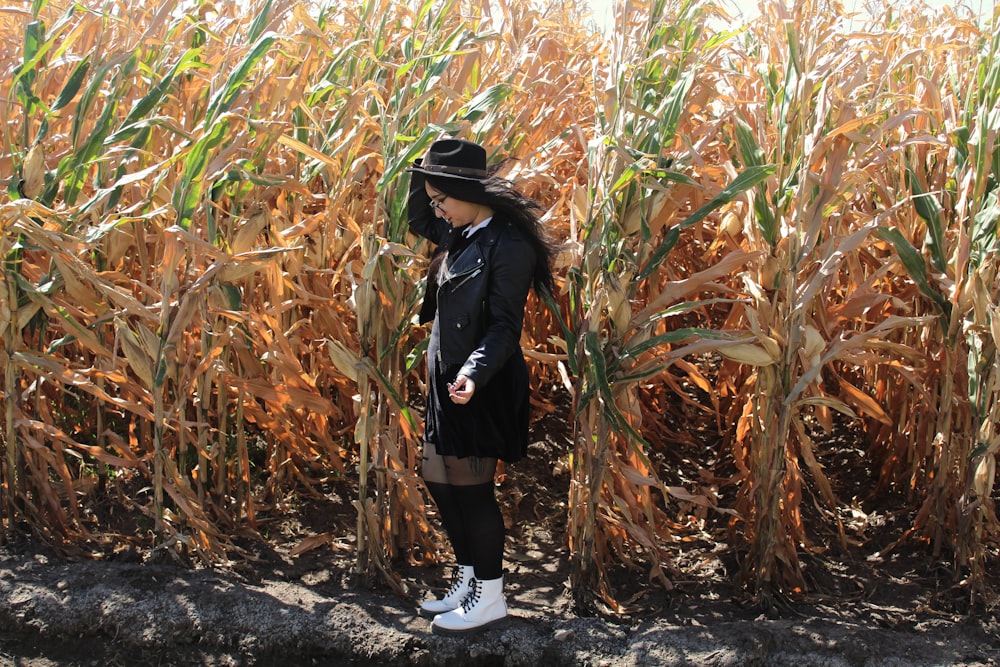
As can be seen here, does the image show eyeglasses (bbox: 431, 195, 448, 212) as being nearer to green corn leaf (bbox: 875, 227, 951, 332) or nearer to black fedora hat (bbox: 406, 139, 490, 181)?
black fedora hat (bbox: 406, 139, 490, 181)

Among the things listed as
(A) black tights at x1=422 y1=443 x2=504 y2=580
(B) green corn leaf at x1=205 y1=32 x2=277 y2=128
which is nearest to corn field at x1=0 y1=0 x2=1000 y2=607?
(B) green corn leaf at x1=205 y1=32 x2=277 y2=128

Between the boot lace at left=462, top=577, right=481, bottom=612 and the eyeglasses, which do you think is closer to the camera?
the eyeglasses

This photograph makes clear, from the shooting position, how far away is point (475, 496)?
251 cm

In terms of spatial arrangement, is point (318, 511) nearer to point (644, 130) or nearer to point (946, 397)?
point (644, 130)

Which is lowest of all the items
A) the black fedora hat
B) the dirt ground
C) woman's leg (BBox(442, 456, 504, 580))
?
the dirt ground

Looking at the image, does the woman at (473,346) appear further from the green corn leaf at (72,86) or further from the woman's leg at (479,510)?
the green corn leaf at (72,86)

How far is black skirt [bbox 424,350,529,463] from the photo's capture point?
2.41 metres

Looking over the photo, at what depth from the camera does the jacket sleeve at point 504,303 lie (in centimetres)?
Answer: 228

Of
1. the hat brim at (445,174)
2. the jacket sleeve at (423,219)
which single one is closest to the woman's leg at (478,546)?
the jacket sleeve at (423,219)

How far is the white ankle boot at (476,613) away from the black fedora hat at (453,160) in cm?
102

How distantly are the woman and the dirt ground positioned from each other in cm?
16

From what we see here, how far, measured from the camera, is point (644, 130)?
2.48 m

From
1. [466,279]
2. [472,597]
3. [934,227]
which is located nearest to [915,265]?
[934,227]

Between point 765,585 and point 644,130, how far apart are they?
1223 mm
